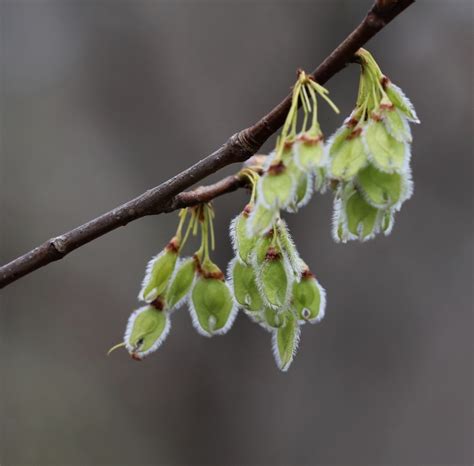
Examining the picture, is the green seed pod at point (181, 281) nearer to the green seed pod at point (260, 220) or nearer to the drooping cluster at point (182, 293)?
the drooping cluster at point (182, 293)

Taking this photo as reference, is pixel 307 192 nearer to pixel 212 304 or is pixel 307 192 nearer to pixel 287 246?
pixel 287 246

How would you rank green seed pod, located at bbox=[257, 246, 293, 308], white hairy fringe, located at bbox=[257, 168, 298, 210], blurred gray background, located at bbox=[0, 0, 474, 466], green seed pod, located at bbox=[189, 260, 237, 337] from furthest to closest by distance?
blurred gray background, located at bbox=[0, 0, 474, 466] < green seed pod, located at bbox=[189, 260, 237, 337] < green seed pod, located at bbox=[257, 246, 293, 308] < white hairy fringe, located at bbox=[257, 168, 298, 210]

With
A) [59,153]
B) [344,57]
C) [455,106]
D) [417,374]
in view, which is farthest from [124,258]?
[344,57]

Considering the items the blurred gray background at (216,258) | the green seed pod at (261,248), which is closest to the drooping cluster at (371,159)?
the green seed pod at (261,248)

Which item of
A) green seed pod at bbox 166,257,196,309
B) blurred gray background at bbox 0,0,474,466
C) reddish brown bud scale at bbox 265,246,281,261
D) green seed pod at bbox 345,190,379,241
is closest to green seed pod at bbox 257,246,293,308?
reddish brown bud scale at bbox 265,246,281,261

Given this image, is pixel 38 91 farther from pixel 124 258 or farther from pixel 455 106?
pixel 455 106

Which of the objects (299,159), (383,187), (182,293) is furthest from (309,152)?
(182,293)

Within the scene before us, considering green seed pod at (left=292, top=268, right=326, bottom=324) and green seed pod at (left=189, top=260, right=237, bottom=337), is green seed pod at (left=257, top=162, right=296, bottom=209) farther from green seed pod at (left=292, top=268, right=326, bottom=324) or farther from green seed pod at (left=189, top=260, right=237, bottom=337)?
green seed pod at (left=189, top=260, right=237, bottom=337)
